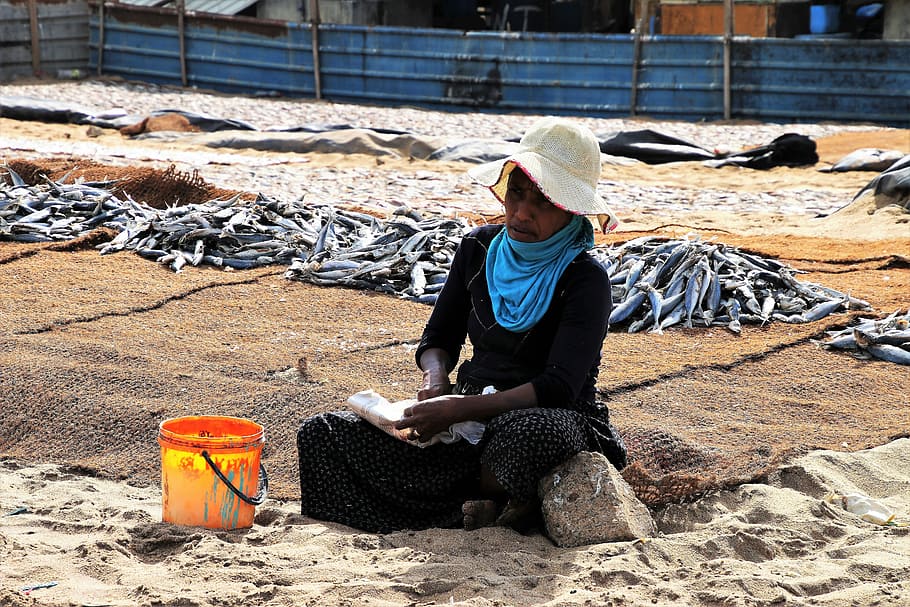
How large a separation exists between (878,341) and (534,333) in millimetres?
2649

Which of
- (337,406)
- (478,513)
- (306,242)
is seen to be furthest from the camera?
(306,242)

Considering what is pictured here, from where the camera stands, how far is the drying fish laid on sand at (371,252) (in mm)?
5754

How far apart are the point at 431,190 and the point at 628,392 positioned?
575 cm

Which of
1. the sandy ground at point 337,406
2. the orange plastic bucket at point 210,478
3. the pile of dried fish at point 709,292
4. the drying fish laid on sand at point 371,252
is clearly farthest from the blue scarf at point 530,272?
the drying fish laid on sand at point 371,252

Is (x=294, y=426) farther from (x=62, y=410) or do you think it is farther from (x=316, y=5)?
(x=316, y=5)

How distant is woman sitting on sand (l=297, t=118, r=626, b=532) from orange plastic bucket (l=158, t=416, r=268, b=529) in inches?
9.1

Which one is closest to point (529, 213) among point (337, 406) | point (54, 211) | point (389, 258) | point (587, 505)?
point (587, 505)

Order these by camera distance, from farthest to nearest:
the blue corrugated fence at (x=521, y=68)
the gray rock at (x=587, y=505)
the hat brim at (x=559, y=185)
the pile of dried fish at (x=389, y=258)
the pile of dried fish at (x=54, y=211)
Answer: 1. the blue corrugated fence at (x=521, y=68)
2. the pile of dried fish at (x=54, y=211)
3. the pile of dried fish at (x=389, y=258)
4. the hat brim at (x=559, y=185)
5. the gray rock at (x=587, y=505)

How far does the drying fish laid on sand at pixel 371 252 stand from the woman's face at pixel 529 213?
104 inches

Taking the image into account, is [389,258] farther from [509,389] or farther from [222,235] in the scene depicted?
[509,389]

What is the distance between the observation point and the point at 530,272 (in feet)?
9.99

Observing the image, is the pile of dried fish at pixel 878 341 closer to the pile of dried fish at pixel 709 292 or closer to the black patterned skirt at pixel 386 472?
the pile of dried fish at pixel 709 292

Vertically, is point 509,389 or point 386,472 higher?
point 509,389

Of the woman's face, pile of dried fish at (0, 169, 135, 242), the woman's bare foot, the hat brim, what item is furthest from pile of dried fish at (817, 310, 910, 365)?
pile of dried fish at (0, 169, 135, 242)
